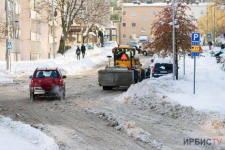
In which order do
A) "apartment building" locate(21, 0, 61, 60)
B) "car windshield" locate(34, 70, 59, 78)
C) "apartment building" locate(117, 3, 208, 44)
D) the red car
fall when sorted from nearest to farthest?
the red car < "car windshield" locate(34, 70, 59, 78) < "apartment building" locate(21, 0, 61, 60) < "apartment building" locate(117, 3, 208, 44)

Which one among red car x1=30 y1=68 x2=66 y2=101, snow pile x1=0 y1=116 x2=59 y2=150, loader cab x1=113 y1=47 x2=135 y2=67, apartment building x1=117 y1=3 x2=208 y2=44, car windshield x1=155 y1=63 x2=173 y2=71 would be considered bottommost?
snow pile x1=0 y1=116 x2=59 y2=150

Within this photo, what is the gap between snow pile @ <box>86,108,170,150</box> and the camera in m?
11.2

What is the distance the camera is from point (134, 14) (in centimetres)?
13388

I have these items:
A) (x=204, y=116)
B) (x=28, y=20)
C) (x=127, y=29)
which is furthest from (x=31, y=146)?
(x=127, y=29)

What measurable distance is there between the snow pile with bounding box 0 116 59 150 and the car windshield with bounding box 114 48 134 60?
16.7 metres

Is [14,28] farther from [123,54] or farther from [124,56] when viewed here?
[124,56]

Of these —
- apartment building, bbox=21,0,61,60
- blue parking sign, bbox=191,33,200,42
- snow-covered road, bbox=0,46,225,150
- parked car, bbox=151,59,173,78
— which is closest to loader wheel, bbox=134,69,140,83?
snow-covered road, bbox=0,46,225,150

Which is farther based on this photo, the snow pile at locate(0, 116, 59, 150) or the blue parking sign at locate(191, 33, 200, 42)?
the blue parking sign at locate(191, 33, 200, 42)

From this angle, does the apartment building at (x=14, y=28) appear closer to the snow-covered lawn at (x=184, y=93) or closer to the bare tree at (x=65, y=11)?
the bare tree at (x=65, y=11)

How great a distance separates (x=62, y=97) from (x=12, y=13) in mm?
32667

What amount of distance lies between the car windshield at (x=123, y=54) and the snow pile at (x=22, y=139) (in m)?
16.7

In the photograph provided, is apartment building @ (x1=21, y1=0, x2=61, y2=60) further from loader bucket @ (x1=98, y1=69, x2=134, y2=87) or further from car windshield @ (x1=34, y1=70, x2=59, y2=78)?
car windshield @ (x1=34, y1=70, x2=59, y2=78)

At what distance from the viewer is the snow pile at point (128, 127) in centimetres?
1120

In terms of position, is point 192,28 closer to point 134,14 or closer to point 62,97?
point 62,97
